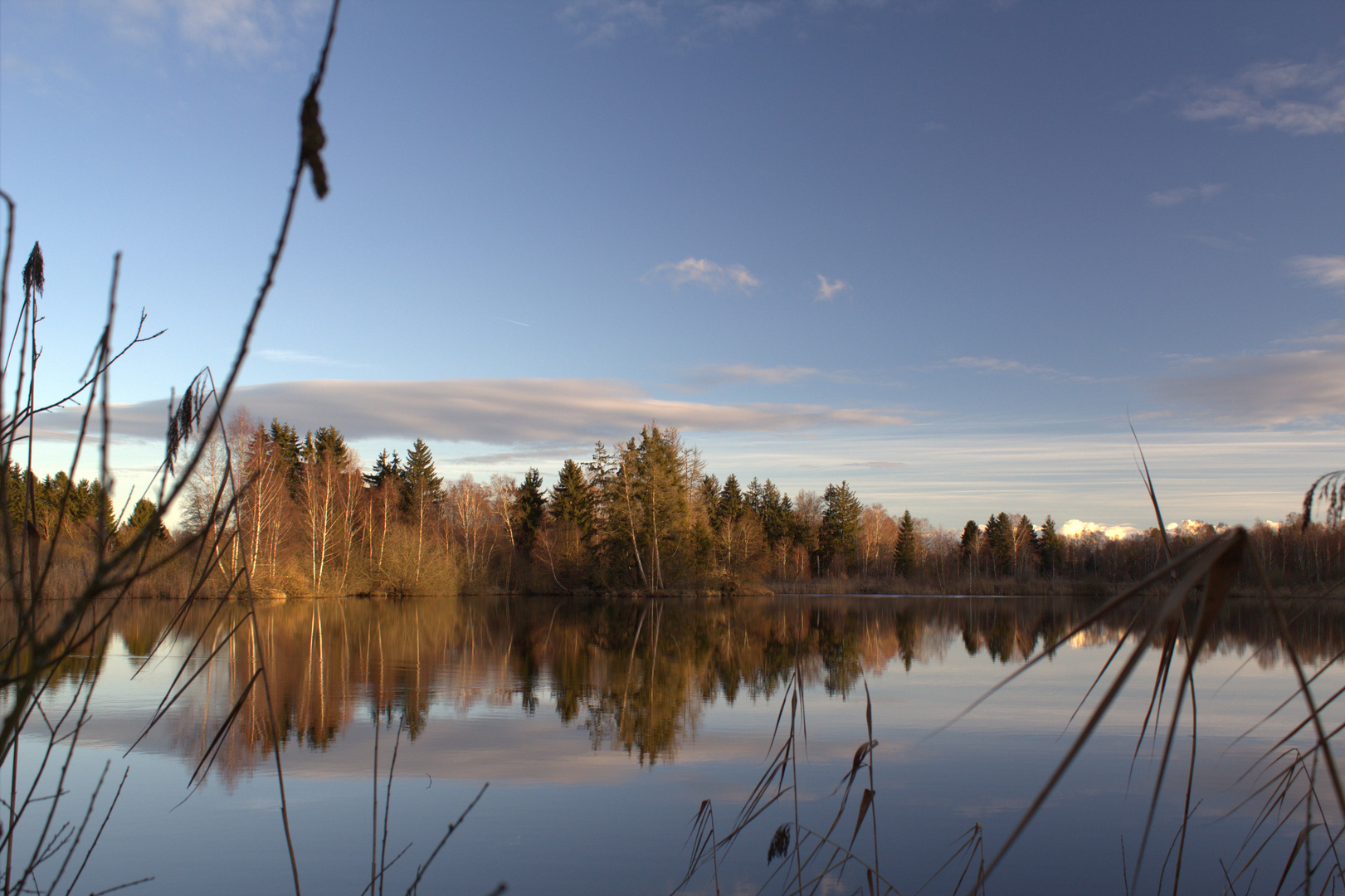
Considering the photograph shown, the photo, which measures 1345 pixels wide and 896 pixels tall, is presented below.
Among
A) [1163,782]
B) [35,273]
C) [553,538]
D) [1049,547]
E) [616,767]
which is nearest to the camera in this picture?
[35,273]

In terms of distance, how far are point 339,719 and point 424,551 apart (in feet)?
108

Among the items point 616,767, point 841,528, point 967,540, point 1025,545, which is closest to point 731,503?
point 841,528

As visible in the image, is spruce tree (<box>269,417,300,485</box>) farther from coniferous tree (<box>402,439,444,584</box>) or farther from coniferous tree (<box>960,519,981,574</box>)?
coniferous tree (<box>960,519,981,574</box>)

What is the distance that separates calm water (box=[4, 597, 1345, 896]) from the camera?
464 centimetres

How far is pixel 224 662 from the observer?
13367mm

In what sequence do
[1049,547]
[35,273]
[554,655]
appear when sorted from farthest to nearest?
[1049,547] → [554,655] → [35,273]

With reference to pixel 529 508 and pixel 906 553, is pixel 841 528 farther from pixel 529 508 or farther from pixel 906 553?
pixel 529 508

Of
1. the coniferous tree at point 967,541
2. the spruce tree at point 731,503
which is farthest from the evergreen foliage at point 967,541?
the spruce tree at point 731,503

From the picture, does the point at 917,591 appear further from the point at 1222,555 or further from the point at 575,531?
the point at 1222,555

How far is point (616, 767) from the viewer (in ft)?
22.1

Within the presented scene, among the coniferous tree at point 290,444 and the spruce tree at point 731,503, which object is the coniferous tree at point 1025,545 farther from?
the coniferous tree at point 290,444

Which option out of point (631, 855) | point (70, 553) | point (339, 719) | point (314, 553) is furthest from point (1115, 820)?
point (314, 553)

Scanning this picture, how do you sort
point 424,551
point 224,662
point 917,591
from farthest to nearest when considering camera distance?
point 917,591 → point 424,551 → point 224,662

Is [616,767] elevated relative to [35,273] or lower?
lower
